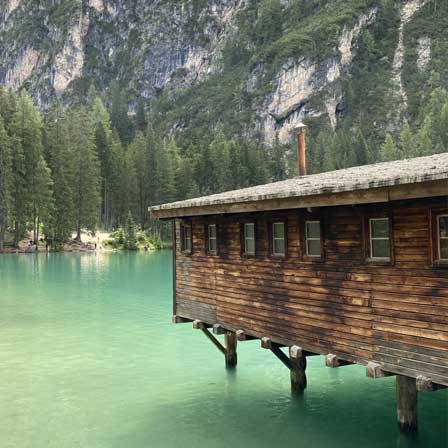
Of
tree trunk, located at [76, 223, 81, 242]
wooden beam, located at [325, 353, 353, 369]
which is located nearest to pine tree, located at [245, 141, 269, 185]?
tree trunk, located at [76, 223, 81, 242]

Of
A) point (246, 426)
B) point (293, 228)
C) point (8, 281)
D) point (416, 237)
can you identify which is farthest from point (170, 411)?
point (8, 281)

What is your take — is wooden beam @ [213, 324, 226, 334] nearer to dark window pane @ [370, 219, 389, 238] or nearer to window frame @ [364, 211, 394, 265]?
window frame @ [364, 211, 394, 265]

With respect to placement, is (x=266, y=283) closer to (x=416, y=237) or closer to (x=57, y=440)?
(x=416, y=237)

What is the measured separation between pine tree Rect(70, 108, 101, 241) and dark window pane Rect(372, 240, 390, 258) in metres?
87.3

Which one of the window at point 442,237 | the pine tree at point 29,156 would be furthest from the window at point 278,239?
the pine tree at point 29,156

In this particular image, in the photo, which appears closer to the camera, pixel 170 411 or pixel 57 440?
pixel 57 440

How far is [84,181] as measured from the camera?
326 feet

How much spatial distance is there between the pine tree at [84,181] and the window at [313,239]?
85.3m

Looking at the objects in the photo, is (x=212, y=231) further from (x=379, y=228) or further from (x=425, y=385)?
(x=425, y=385)

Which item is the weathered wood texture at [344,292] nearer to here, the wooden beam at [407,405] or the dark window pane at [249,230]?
the dark window pane at [249,230]

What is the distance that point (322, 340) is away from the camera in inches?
503

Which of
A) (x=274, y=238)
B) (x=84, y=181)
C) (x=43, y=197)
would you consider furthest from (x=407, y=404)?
(x=84, y=181)

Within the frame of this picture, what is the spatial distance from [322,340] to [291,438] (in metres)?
2.72

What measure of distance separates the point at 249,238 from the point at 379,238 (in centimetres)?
453
